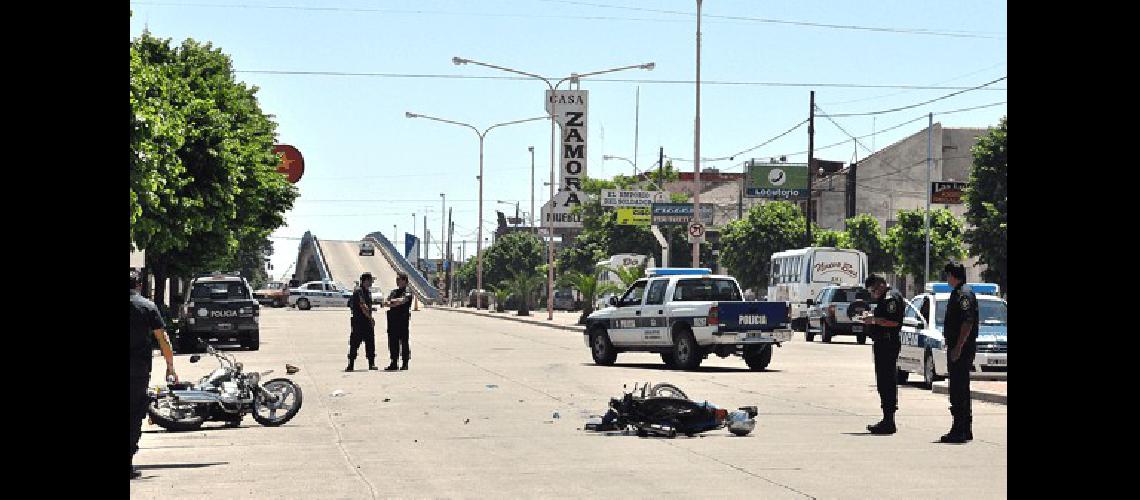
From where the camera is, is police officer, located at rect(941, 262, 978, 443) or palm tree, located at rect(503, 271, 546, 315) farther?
palm tree, located at rect(503, 271, 546, 315)

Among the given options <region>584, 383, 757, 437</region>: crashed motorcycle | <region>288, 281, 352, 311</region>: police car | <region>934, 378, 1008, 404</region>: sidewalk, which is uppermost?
<region>584, 383, 757, 437</region>: crashed motorcycle

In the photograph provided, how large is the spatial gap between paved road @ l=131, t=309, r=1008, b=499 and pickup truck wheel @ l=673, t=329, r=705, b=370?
2643 millimetres

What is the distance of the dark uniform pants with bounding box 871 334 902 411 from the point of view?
668 inches

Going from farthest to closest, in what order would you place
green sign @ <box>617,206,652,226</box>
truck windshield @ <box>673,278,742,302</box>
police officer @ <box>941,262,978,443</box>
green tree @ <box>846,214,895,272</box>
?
green sign @ <box>617,206,652,226</box>
green tree @ <box>846,214,895,272</box>
truck windshield @ <box>673,278,742,302</box>
police officer @ <box>941,262,978,443</box>

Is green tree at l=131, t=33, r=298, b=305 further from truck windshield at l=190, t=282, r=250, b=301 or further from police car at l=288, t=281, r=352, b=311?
police car at l=288, t=281, r=352, b=311

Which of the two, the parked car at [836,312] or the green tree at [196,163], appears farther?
the parked car at [836,312]

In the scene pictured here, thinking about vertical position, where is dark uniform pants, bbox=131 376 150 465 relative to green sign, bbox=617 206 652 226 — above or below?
below

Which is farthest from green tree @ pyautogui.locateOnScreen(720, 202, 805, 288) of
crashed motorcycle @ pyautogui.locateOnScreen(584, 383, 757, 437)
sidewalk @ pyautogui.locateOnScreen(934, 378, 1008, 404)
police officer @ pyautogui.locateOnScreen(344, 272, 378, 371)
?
crashed motorcycle @ pyautogui.locateOnScreen(584, 383, 757, 437)

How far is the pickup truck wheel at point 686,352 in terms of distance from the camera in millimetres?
30047

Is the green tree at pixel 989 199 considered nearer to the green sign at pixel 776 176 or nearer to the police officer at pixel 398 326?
the police officer at pixel 398 326

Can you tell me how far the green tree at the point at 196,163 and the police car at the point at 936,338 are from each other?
12.0 metres

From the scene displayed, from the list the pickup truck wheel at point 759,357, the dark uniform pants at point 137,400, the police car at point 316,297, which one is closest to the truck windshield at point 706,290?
the pickup truck wheel at point 759,357
